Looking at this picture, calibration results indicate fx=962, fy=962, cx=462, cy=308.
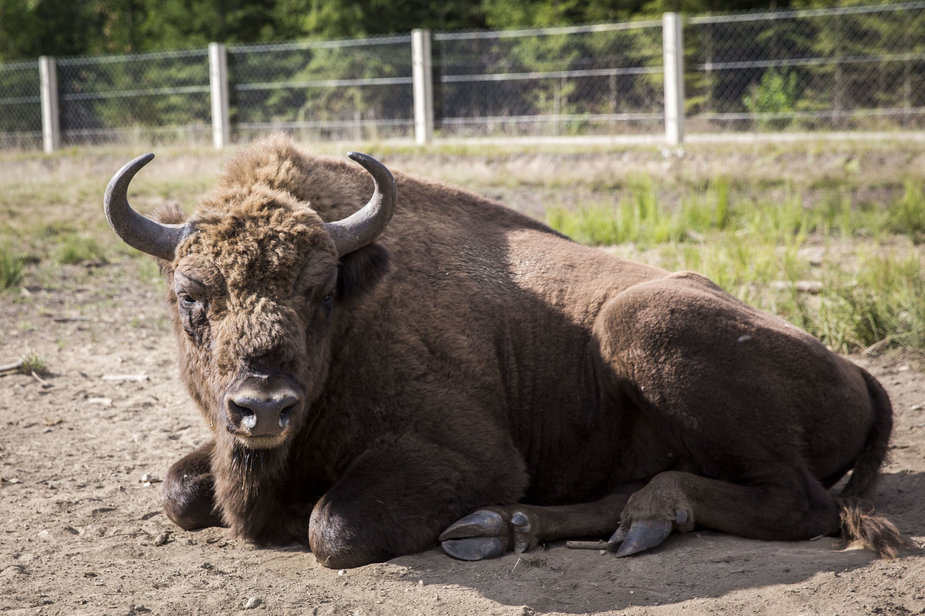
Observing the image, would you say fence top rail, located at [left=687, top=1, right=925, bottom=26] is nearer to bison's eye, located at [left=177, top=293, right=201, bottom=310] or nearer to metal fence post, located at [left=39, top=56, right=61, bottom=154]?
metal fence post, located at [left=39, top=56, right=61, bottom=154]

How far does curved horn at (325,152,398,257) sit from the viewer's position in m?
4.52

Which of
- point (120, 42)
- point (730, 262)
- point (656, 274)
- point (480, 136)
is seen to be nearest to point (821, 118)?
point (480, 136)

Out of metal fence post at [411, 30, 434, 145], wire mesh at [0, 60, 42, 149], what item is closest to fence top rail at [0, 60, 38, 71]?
wire mesh at [0, 60, 42, 149]

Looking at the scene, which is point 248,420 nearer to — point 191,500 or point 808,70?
point 191,500

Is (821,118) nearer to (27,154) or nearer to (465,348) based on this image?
(465,348)

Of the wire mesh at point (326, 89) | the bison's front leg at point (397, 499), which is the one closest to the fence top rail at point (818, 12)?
the wire mesh at point (326, 89)

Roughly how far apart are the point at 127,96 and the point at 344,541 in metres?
21.1

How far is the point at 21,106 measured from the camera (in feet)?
76.7

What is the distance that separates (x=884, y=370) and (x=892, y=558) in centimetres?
324

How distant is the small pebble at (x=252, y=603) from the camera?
12.5ft

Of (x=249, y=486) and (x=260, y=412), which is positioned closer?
(x=260, y=412)

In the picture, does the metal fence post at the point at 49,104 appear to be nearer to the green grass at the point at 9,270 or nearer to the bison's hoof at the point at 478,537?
the green grass at the point at 9,270

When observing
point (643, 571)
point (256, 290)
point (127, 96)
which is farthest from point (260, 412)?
point (127, 96)

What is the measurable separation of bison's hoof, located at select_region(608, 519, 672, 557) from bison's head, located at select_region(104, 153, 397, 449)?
1.57 metres
